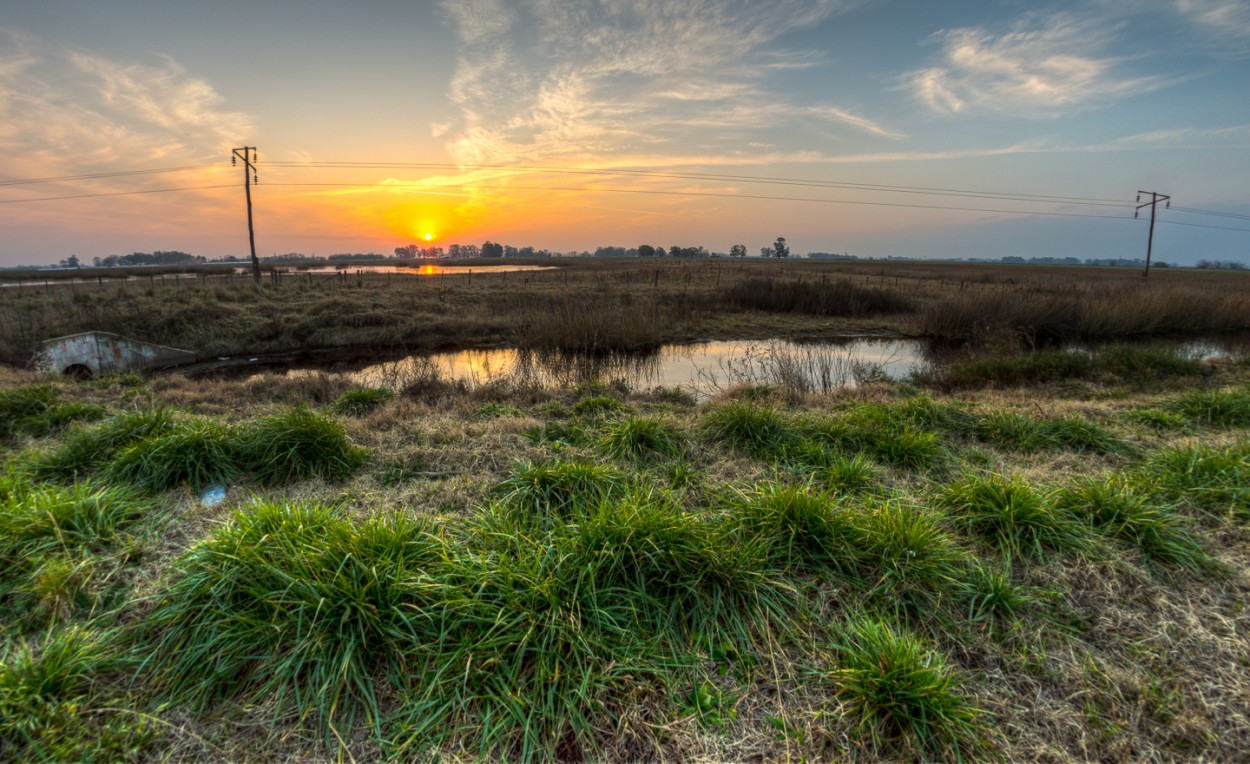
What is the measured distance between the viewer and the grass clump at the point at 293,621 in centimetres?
234

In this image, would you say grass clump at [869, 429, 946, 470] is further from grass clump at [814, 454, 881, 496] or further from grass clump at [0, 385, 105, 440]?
grass clump at [0, 385, 105, 440]

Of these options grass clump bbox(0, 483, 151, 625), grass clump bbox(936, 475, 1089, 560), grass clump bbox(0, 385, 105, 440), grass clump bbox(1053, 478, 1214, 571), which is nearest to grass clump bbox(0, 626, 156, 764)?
grass clump bbox(0, 483, 151, 625)

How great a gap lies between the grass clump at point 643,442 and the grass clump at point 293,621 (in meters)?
2.34

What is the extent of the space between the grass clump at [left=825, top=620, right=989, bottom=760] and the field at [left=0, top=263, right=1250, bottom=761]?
1cm

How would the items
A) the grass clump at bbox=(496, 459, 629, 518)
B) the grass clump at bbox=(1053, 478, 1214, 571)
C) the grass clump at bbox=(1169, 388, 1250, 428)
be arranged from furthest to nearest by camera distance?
the grass clump at bbox=(1169, 388, 1250, 428) < the grass clump at bbox=(496, 459, 629, 518) < the grass clump at bbox=(1053, 478, 1214, 571)

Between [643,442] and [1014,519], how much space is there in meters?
3.07

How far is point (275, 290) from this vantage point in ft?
85.6

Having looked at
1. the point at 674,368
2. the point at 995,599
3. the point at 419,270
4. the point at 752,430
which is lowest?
the point at 674,368

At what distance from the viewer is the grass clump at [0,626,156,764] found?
2047 millimetres

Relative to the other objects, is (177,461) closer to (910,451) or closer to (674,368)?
(910,451)

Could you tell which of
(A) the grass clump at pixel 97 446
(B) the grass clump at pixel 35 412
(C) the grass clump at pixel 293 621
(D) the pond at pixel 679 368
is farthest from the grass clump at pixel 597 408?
(B) the grass clump at pixel 35 412

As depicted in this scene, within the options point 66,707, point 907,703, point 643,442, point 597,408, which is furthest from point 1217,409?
point 66,707

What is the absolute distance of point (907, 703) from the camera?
2297 millimetres

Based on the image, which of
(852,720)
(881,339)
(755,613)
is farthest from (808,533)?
(881,339)
